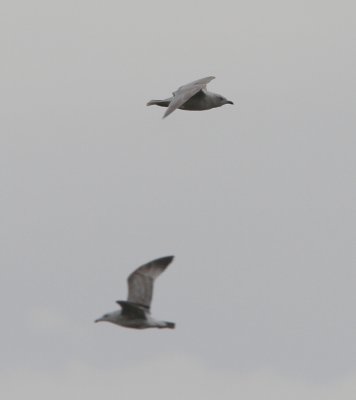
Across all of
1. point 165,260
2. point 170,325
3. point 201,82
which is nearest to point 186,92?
point 201,82

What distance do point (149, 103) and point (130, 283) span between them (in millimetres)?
5693

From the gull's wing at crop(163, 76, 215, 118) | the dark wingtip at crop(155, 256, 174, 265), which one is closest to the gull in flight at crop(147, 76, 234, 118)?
the gull's wing at crop(163, 76, 215, 118)

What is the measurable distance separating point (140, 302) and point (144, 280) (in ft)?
2.03

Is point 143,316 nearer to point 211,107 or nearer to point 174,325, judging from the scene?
point 174,325

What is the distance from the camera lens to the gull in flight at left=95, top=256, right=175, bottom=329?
1473 inches

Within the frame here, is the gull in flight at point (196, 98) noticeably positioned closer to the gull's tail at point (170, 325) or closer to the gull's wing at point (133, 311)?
the gull's wing at point (133, 311)

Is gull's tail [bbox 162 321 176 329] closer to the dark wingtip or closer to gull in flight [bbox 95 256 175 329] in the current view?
gull in flight [bbox 95 256 175 329]

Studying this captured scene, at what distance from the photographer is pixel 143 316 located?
123 feet

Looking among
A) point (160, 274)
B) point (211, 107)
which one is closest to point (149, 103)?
point (211, 107)

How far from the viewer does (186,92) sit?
1590 inches

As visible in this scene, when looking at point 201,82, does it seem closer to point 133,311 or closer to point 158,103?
point 158,103

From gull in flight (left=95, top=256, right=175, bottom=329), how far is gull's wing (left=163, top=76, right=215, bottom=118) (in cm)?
320

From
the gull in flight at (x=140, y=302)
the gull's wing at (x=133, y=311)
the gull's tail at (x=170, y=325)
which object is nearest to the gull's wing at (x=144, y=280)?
the gull in flight at (x=140, y=302)

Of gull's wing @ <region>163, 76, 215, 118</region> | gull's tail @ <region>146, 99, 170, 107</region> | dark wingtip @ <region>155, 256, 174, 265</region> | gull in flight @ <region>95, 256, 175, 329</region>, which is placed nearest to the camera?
gull in flight @ <region>95, 256, 175, 329</region>
